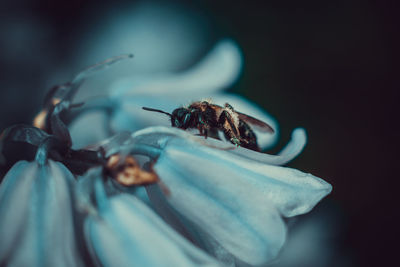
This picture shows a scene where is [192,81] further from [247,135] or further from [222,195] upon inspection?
[222,195]

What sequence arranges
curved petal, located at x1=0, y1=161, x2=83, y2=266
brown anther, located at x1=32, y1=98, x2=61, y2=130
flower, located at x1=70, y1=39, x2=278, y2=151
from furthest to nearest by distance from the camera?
flower, located at x1=70, y1=39, x2=278, y2=151 < brown anther, located at x1=32, y1=98, x2=61, y2=130 < curved petal, located at x1=0, y1=161, x2=83, y2=266

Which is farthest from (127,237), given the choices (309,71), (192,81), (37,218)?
(309,71)

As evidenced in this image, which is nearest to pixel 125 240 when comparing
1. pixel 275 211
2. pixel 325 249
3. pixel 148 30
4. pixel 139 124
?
A: pixel 275 211

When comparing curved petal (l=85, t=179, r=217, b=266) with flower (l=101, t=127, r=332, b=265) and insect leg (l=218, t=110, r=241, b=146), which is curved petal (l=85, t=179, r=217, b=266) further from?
insect leg (l=218, t=110, r=241, b=146)

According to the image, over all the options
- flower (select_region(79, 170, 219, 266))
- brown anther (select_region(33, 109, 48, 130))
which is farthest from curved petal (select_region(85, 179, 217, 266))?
brown anther (select_region(33, 109, 48, 130))

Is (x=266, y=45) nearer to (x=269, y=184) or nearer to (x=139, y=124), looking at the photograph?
(x=139, y=124)

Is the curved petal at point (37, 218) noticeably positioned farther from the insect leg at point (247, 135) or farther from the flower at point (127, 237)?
the insect leg at point (247, 135)

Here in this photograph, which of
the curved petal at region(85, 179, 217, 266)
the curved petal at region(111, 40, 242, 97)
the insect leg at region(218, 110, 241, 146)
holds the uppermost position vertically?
the curved petal at region(111, 40, 242, 97)
